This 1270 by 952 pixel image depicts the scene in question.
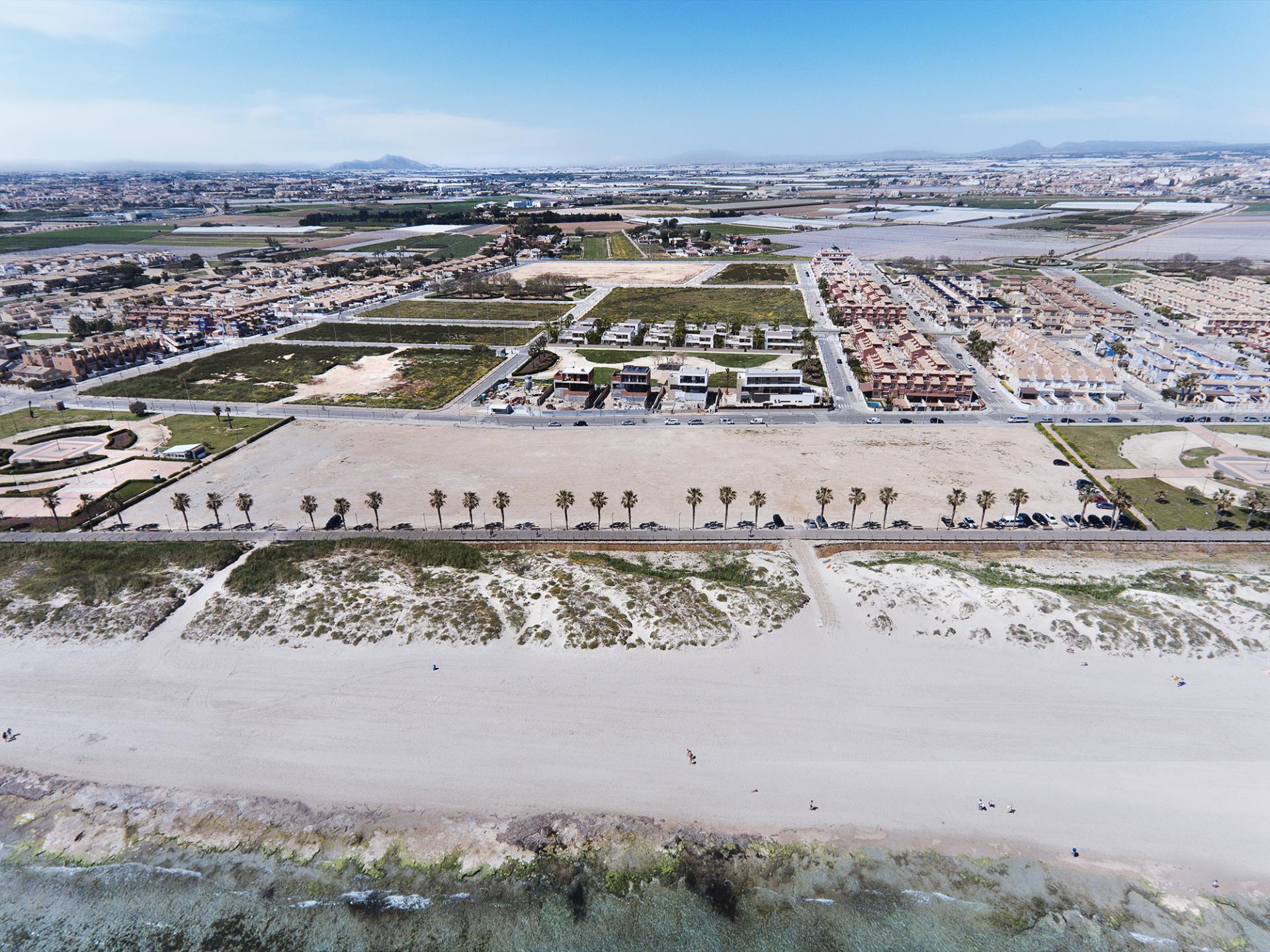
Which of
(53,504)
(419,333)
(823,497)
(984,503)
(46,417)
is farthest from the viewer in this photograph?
(419,333)

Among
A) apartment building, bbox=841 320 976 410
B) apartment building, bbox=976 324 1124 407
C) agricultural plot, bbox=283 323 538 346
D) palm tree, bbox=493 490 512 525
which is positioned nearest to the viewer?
palm tree, bbox=493 490 512 525

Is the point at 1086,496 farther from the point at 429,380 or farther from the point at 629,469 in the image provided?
the point at 429,380

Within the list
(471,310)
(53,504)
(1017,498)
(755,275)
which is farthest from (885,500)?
(755,275)

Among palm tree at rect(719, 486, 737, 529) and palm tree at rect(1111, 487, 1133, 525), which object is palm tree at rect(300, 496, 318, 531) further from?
palm tree at rect(1111, 487, 1133, 525)

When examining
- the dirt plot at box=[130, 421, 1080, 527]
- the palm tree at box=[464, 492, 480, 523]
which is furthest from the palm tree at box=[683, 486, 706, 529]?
the palm tree at box=[464, 492, 480, 523]

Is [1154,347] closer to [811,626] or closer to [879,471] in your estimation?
[879,471]

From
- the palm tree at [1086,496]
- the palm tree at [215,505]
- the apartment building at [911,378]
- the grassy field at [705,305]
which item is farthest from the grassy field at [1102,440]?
the palm tree at [215,505]

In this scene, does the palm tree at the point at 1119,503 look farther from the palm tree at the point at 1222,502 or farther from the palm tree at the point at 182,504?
the palm tree at the point at 182,504
